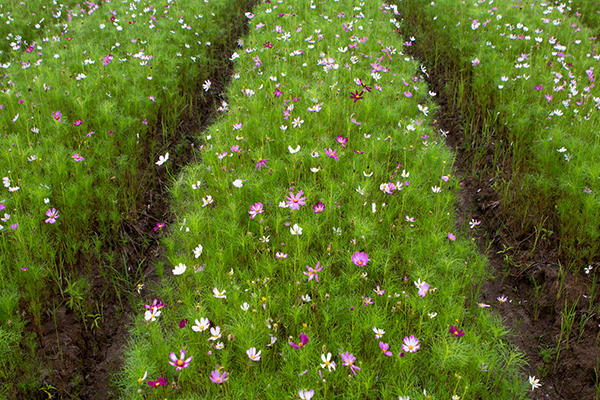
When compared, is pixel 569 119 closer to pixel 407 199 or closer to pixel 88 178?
pixel 407 199

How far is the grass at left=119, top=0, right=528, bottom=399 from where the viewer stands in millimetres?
2332

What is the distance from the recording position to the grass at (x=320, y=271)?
2.33 m

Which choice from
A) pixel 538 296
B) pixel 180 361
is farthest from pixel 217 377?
pixel 538 296

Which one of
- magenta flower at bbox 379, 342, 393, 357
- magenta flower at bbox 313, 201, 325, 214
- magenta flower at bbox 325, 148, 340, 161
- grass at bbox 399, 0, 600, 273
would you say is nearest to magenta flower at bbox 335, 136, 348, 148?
magenta flower at bbox 325, 148, 340, 161

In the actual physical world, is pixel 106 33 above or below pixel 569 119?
below

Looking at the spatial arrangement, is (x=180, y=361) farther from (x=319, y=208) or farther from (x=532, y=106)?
(x=532, y=106)

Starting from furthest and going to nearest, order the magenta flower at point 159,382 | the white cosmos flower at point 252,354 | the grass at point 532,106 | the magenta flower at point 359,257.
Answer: the grass at point 532,106, the magenta flower at point 359,257, the white cosmos flower at point 252,354, the magenta flower at point 159,382

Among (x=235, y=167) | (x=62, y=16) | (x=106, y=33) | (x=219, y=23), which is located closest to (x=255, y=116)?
(x=235, y=167)

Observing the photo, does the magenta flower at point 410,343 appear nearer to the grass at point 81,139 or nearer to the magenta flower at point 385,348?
the magenta flower at point 385,348

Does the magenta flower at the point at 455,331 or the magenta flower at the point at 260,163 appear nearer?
the magenta flower at the point at 455,331

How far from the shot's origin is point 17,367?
2.61 metres

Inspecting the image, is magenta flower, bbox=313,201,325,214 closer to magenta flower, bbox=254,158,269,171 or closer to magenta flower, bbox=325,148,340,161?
magenta flower, bbox=325,148,340,161

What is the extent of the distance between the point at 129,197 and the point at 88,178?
1.72ft

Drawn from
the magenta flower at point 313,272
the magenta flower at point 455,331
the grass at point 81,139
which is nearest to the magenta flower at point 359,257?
the magenta flower at point 313,272
